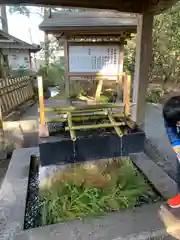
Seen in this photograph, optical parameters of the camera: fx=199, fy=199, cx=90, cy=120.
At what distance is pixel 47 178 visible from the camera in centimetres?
250

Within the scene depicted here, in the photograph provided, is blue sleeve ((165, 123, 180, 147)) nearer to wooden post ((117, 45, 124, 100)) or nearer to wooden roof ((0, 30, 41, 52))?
wooden post ((117, 45, 124, 100))

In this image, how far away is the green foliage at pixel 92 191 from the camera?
6.76ft

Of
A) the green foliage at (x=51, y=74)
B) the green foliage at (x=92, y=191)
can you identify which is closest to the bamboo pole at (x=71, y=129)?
the green foliage at (x=92, y=191)

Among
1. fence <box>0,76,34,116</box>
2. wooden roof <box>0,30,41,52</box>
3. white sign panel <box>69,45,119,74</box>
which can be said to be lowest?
fence <box>0,76,34,116</box>

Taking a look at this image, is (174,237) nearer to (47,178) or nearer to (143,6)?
(47,178)

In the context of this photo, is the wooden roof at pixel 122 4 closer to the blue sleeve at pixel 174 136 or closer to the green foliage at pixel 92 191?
the blue sleeve at pixel 174 136

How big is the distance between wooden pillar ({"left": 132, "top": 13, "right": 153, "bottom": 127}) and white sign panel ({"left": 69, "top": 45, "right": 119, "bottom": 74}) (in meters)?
1.12

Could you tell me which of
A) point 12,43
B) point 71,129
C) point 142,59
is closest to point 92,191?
point 71,129

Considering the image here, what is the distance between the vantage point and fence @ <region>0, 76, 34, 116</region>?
6715 millimetres

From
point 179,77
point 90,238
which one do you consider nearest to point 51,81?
point 179,77

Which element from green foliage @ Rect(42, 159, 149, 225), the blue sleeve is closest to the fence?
green foliage @ Rect(42, 159, 149, 225)

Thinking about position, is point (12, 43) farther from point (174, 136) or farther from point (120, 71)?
point (174, 136)

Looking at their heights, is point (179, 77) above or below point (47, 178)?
above

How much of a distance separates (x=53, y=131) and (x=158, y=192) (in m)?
1.61
